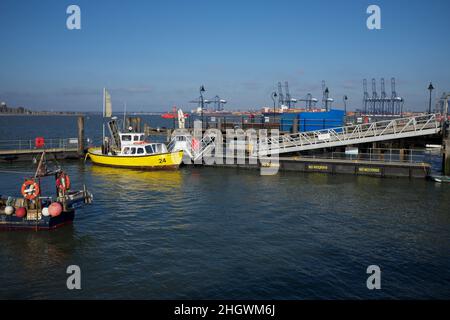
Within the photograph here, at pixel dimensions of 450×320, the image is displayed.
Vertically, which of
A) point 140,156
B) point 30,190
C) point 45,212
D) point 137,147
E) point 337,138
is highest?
point 337,138

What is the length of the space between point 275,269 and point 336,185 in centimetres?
1954

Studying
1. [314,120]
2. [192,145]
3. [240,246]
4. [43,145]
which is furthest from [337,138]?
[43,145]

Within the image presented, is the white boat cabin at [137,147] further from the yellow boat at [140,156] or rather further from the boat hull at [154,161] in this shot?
the boat hull at [154,161]

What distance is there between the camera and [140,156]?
41.8m

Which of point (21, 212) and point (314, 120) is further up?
point (314, 120)

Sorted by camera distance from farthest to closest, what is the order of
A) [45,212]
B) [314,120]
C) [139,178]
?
1. [314,120]
2. [139,178]
3. [45,212]

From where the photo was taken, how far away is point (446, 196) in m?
30.8

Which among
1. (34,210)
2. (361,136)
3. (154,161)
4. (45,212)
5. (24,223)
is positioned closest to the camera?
(45,212)

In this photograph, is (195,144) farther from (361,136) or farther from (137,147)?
(361,136)

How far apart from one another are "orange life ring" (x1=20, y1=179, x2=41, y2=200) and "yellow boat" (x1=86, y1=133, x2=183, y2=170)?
20.6 meters

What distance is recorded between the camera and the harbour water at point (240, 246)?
51.1 feet

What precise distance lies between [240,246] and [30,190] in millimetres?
10917

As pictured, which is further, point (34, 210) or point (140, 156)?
point (140, 156)

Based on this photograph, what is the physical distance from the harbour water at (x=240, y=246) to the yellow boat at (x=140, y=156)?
8.94 meters
